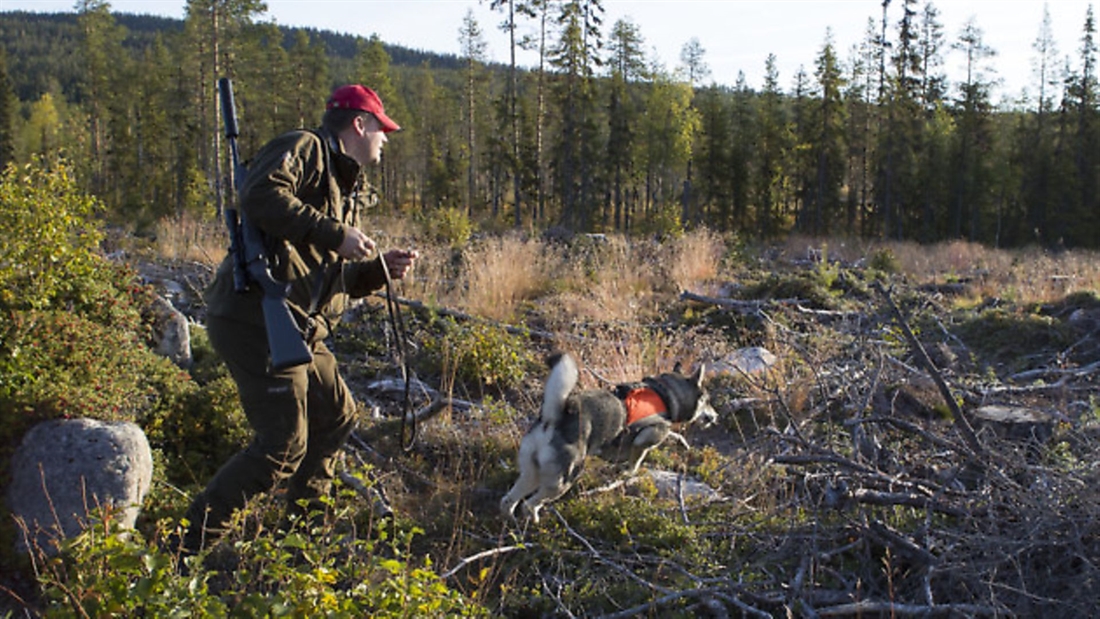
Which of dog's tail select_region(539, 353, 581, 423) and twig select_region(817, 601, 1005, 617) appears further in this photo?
dog's tail select_region(539, 353, 581, 423)

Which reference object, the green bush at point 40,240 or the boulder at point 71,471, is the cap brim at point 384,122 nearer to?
the boulder at point 71,471

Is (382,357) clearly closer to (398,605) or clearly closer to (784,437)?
(784,437)

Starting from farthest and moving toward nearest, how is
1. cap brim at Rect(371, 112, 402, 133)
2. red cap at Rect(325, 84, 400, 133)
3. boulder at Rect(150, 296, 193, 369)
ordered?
boulder at Rect(150, 296, 193, 369) → cap brim at Rect(371, 112, 402, 133) → red cap at Rect(325, 84, 400, 133)

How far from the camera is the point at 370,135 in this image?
3.63 m

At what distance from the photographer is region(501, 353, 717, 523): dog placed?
13.3 ft

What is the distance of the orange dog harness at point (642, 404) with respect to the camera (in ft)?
15.0

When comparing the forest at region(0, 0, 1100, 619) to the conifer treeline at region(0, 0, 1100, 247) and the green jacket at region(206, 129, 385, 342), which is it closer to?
the green jacket at region(206, 129, 385, 342)

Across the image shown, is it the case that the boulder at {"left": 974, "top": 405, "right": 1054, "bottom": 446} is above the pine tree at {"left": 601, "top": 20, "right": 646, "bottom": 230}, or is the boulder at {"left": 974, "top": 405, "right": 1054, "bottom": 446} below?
below

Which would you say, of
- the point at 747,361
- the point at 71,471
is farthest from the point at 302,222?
the point at 747,361

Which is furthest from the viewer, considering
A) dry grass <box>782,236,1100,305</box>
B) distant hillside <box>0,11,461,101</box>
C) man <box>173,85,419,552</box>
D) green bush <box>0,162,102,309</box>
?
distant hillside <box>0,11,461,101</box>

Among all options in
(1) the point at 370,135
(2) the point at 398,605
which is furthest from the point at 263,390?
(2) the point at 398,605

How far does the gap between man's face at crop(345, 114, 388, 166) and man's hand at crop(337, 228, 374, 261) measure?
0.52 m

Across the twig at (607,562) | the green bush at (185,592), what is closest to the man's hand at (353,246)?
the green bush at (185,592)

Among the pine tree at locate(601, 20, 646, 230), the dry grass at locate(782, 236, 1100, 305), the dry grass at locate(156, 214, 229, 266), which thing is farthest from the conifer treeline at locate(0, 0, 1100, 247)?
the dry grass at locate(156, 214, 229, 266)
